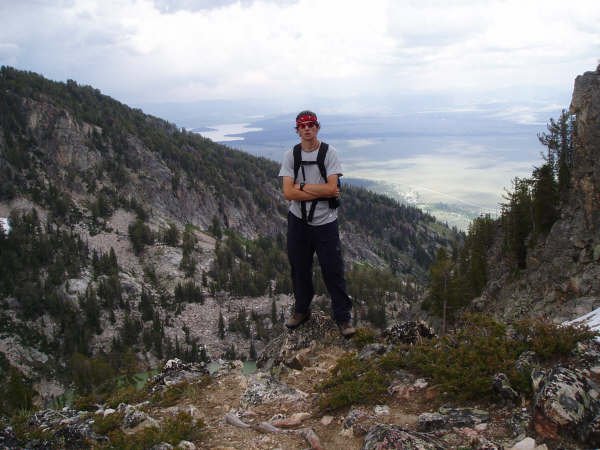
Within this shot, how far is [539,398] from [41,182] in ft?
489

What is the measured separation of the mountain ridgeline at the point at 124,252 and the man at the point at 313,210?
59532 mm

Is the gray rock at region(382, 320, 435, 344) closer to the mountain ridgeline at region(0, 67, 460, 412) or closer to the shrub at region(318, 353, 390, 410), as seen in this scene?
the shrub at region(318, 353, 390, 410)

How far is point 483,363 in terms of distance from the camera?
20.6 ft

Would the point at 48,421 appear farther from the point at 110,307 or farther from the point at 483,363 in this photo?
the point at 110,307

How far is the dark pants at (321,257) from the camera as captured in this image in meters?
8.56

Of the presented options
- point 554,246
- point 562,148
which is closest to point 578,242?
point 554,246

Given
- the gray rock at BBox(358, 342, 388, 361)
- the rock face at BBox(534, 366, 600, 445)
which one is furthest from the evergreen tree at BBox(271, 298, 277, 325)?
the rock face at BBox(534, 366, 600, 445)

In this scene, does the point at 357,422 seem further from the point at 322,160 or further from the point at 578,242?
the point at 578,242

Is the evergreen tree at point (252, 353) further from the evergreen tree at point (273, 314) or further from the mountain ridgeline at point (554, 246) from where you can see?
the mountain ridgeline at point (554, 246)

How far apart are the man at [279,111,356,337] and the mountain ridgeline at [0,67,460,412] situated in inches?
2344

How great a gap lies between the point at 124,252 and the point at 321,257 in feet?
415

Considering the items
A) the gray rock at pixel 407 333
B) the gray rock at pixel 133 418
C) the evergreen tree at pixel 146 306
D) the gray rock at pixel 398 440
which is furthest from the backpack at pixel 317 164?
the evergreen tree at pixel 146 306

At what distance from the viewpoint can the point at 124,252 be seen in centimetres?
12450

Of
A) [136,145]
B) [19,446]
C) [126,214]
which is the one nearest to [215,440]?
[19,446]
